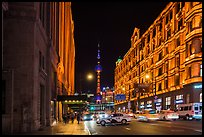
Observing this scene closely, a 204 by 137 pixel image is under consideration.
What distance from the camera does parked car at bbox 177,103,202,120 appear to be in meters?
58.2

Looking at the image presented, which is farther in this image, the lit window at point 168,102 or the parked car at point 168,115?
the lit window at point 168,102

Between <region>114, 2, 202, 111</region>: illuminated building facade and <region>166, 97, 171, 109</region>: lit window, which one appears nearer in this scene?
<region>114, 2, 202, 111</region>: illuminated building facade

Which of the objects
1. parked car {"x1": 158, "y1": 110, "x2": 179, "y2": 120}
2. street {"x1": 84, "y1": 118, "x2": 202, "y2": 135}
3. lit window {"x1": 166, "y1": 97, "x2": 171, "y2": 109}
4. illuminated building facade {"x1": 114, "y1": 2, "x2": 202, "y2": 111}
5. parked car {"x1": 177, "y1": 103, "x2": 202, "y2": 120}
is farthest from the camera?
lit window {"x1": 166, "y1": 97, "x2": 171, "y2": 109}

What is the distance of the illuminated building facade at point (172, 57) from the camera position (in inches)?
2579

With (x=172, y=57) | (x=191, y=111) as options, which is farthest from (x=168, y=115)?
(x=172, y=57)

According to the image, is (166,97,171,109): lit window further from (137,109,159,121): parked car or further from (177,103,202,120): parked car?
(137,109,159,121): parked car

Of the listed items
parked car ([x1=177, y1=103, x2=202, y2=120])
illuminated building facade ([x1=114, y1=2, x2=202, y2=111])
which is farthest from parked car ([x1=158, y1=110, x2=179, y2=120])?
illuminated building facade ([x1=114, y1=2, x2=202, y2=111])

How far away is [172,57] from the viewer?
81.2 m

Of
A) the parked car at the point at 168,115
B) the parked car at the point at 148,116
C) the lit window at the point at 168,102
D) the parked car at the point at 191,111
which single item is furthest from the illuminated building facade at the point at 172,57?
the parked car at the point at 148,116

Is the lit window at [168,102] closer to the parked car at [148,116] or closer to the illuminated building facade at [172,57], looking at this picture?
the illuminated building facade at [172,57]

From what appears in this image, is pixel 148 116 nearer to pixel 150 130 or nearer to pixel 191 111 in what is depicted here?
pixel 191 111

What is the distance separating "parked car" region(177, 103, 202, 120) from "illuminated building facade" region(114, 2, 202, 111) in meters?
4.37

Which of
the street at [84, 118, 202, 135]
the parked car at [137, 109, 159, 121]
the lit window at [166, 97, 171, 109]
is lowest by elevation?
the parked car at [137, 109, 159, 121]

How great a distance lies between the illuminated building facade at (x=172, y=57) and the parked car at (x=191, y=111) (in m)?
4.37
